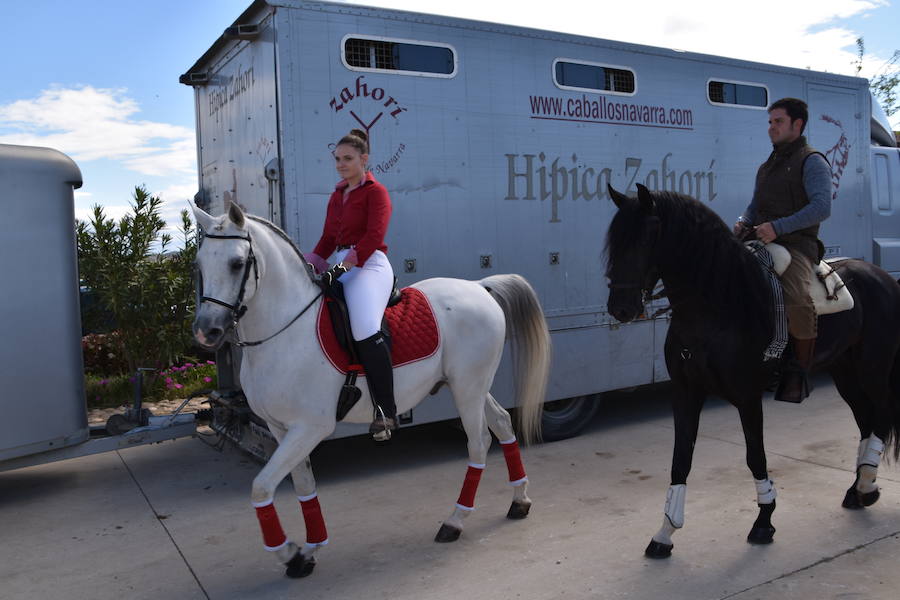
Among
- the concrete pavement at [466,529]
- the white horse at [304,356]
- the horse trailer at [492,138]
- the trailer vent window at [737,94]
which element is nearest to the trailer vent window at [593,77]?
the horse trailer at [492,138]

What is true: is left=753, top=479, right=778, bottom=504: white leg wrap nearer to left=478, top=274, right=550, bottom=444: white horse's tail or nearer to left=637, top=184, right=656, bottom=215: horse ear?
left=478, top=274, right=550, bottom=444: white horse's tail

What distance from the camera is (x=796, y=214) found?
12.6ft

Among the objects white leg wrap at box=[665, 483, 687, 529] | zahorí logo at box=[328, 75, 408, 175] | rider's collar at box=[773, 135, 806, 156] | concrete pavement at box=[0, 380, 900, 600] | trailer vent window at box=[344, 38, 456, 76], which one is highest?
trailer vent window at box=[344, 38, 456, 76]

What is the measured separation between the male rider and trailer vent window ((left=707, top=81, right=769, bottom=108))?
3.00 m

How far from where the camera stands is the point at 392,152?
525 cm

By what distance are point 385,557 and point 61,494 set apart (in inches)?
115

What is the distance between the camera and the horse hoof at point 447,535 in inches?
161

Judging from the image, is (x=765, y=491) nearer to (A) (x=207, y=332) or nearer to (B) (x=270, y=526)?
(B) (x=270, y=526)

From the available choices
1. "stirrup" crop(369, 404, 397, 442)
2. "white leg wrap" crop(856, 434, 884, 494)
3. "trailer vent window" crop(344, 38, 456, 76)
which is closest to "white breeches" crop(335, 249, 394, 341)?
"stirrup" crop(369, 404, 397, 442)

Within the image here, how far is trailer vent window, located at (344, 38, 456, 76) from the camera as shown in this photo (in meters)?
5.09

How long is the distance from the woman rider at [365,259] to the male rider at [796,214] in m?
2.14

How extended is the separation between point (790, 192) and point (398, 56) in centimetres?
294

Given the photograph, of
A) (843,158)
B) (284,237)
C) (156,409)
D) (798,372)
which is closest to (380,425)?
(284,237)

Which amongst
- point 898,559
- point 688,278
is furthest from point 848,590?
point 688,278
